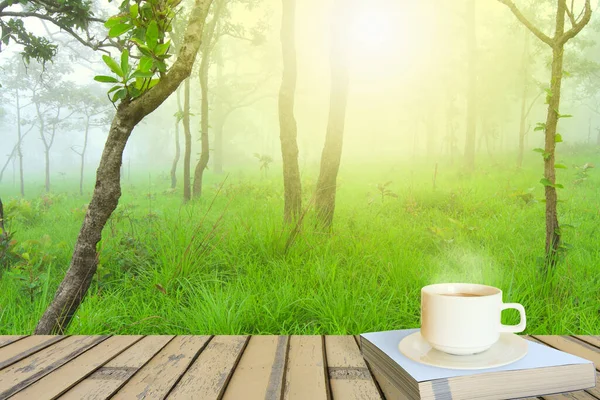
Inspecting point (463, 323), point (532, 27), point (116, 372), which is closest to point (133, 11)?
point (116, 372)

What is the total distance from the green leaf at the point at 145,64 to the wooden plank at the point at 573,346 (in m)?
1.83

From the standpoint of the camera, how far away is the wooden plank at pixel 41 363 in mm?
1122

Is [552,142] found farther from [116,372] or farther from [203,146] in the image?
[203,146]

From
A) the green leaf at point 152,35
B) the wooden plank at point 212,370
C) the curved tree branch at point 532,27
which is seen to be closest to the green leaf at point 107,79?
the green leaf at point 152,35

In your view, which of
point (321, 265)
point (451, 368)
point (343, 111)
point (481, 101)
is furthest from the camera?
point (481, 101)

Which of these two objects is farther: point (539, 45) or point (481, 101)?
point (481, 101)

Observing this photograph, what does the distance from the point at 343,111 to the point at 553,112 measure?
8.16 feet

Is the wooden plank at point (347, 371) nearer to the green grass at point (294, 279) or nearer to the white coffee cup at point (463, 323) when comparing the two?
the white coffee cup at point (463, 323)

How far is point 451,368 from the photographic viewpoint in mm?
891

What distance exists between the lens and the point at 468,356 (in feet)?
3.23

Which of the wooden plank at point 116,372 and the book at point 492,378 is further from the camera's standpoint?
the wooden plank at point 116,372

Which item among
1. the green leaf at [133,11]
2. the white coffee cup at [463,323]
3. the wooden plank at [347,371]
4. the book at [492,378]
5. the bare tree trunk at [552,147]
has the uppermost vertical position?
the green leaf at [133,11]

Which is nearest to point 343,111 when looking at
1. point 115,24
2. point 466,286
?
point 115,24

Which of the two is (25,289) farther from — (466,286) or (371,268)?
(466,286)
